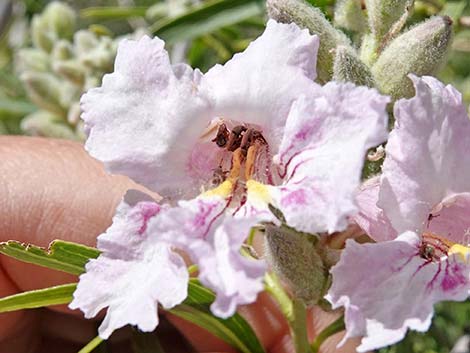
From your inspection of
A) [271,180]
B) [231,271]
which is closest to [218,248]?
[231,271]

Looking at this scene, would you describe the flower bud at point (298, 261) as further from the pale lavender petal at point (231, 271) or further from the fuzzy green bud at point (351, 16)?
the fuzzy green bud at point (351, 16)

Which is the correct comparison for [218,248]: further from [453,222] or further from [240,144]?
[453,222]

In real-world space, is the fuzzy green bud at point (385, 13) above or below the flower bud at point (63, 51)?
above

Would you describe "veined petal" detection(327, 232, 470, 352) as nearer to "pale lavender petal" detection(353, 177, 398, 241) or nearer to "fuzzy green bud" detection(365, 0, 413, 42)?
"pale lavender petal" detection(353, 177, 398, 241)

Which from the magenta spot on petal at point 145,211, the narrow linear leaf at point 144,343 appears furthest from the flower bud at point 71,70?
the magenta spot on petal at point 145,211

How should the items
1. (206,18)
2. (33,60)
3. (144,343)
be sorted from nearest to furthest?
1. (144,343)
2. (206,18)
3. (33,60)

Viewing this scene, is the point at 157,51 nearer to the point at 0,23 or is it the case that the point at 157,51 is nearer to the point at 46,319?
the point at 46,319
